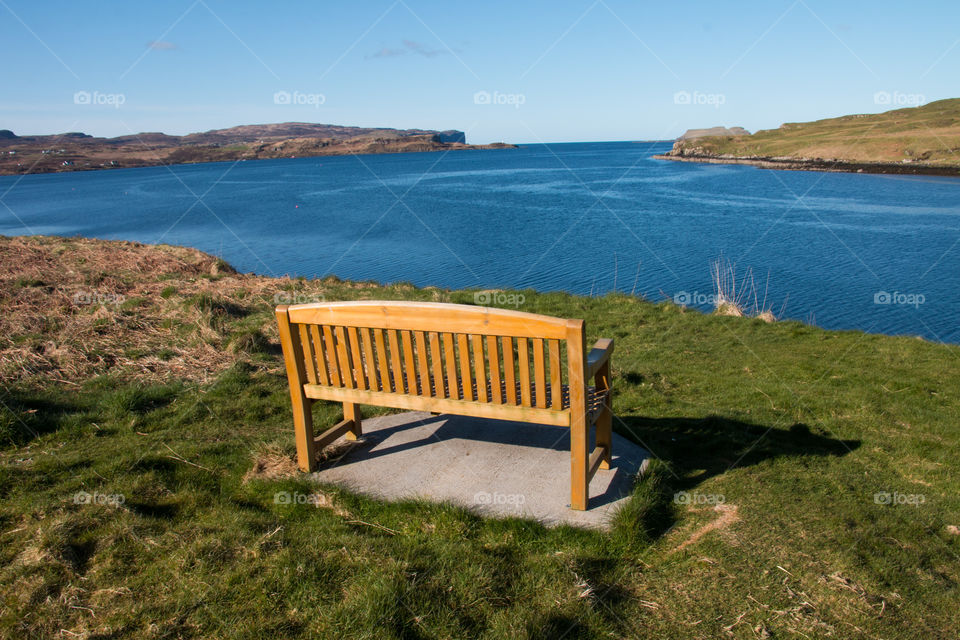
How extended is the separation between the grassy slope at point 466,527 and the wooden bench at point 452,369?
57 centimetres

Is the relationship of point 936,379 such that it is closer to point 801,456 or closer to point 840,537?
point 801,456

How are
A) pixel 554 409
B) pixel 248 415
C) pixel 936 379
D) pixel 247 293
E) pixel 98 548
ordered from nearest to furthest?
pixel 98 548
pixel 554 409
pixel 248 415
pixel 936 379
pixel 247 293

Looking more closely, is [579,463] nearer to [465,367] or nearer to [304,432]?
[465,367]

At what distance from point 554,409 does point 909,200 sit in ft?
140

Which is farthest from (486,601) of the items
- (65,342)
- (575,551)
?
(65,342)

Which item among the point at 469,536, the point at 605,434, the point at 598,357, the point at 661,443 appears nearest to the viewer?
the point at 469,536

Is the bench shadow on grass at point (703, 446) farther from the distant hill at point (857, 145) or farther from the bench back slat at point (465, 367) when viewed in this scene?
the distant hill at point (857, 145)

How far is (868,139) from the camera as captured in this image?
68.5 m

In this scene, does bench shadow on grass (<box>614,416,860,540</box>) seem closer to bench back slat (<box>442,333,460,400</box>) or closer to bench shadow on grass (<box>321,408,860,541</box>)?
bench shadow on grass (<box>321,408,860,541</box>)

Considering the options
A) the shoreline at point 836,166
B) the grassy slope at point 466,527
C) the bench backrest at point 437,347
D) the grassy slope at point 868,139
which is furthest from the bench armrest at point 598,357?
the grassy slope at point 868,139

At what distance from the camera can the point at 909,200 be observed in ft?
124

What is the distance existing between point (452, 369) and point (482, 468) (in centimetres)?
96

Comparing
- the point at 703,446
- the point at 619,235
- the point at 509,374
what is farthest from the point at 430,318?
the point at 619,235

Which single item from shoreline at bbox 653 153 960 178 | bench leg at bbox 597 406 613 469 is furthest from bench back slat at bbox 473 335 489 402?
shoreline at bbox 653 153 960 178
